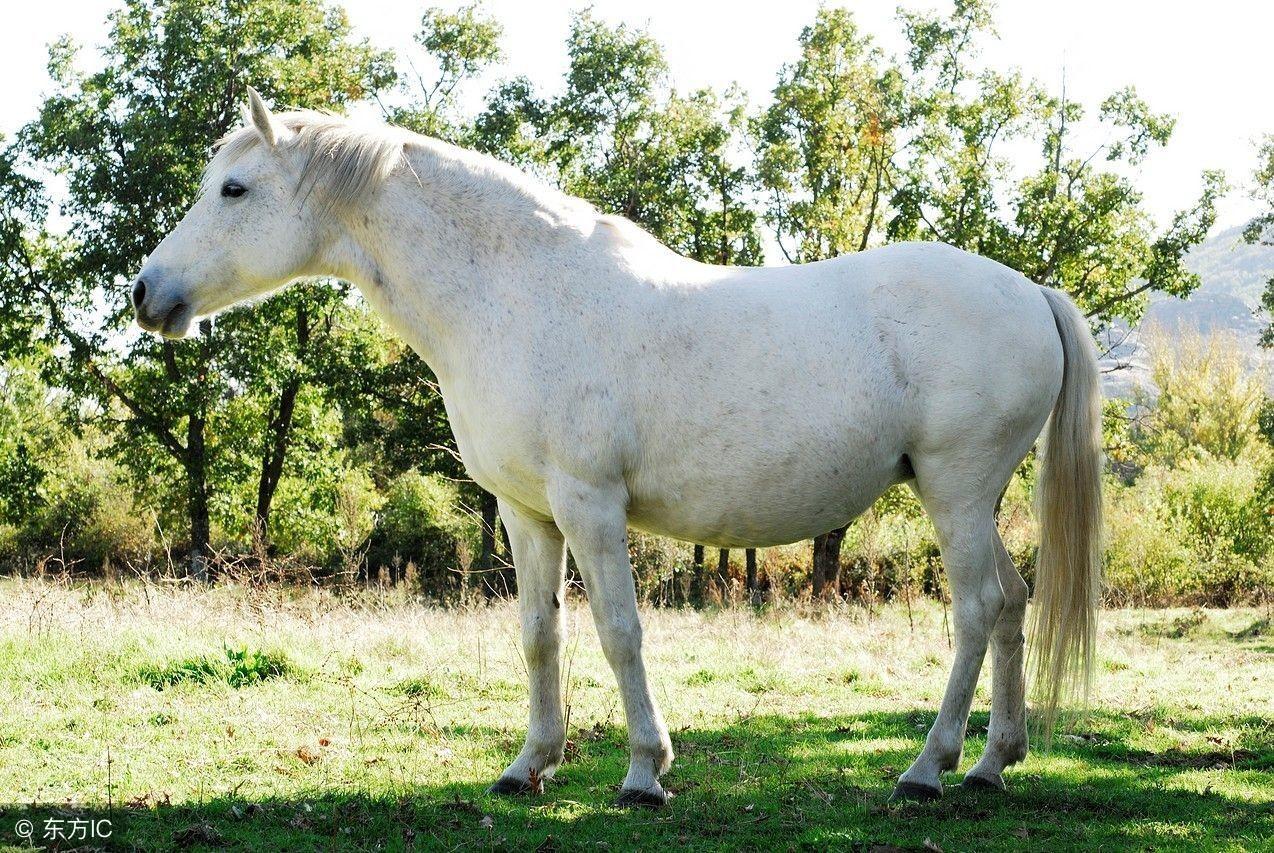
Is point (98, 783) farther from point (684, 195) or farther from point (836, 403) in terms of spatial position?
point (684, 195)

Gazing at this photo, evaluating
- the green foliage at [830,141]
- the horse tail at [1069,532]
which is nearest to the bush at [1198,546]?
the green foliage at [830,141]

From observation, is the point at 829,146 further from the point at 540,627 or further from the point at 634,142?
the point at 540,627

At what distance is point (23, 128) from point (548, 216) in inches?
1040

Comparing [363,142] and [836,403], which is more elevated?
[363,142]

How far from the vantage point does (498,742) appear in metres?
5.40

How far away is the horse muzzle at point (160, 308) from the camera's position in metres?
4.17

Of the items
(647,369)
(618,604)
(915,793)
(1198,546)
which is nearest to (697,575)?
(1198,546)

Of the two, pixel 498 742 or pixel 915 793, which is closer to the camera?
pixel 915 793

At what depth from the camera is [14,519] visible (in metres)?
28.0

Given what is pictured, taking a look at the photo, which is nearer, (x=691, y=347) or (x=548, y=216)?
(x=691, y=347)

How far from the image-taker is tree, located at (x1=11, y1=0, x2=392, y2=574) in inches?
973

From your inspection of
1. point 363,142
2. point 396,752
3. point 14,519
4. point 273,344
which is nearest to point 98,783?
point 396,752

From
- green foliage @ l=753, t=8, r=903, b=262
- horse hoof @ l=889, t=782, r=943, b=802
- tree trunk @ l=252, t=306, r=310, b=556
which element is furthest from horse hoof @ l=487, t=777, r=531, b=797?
tree trunk @ l=252, t=306, r=310, b=556

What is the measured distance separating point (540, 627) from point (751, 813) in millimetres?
1205
